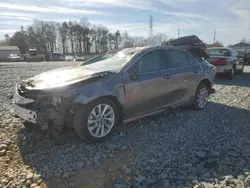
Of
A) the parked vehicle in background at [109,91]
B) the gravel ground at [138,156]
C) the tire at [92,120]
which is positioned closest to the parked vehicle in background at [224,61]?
the parked vehicle in background at [109,91]

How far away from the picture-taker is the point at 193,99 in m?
5.61

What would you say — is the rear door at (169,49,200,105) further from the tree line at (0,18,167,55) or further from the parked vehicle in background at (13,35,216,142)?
the tree line at (0,18,167,55)

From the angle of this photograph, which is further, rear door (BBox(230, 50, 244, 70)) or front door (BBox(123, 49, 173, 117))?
rear door (BBox(230, 50, 244, 70))

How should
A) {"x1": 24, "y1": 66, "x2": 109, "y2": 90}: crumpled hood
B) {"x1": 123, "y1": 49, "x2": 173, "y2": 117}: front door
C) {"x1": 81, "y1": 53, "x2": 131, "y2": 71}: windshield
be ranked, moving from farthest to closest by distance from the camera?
1. {"x1": 81, "y1": 53, "x2": 131, "y2": 71}: windshield
2. {"x1": 123, "y1": 49, "x2": 173, "y2": 117}: front door
3. {"x1": 24, "y1": 66, "x2": 109, "y2": 90}: crumpled hood

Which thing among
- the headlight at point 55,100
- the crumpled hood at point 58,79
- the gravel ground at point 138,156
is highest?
the crumpled hood at point 58,79

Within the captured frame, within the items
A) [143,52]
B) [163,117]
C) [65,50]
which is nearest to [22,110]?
[143,52]

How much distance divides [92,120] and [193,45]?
18.4 feet

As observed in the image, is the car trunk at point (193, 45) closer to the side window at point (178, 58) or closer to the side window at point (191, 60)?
the side window at point (191, 60)

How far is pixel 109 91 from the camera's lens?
12.5 feet

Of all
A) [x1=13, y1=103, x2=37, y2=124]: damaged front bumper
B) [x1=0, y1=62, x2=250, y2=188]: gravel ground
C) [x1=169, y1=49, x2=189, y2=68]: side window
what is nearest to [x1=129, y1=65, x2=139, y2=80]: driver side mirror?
[x1=0, y1=62, x2=250, y2=188]: gravel ground

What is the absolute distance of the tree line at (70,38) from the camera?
2685 inches

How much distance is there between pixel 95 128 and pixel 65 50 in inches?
3170

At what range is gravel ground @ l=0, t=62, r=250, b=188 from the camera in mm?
2922

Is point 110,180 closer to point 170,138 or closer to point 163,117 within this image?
point 170,138
